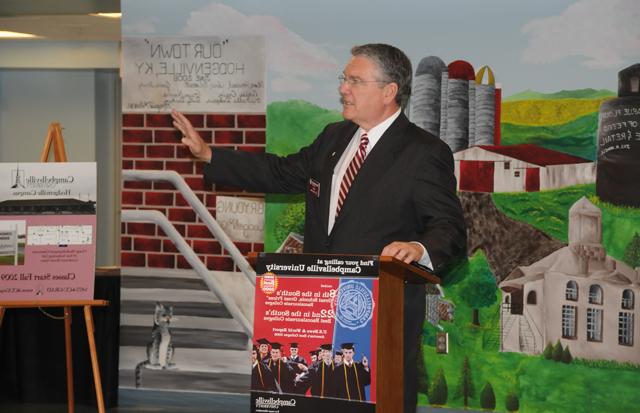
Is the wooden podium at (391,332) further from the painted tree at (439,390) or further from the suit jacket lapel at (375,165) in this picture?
the painted tree at (439,390)

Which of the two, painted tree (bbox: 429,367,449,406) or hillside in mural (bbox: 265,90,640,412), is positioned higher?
hillside in mural (bbox: 265,90,640,412)

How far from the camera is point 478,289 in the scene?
5.60m

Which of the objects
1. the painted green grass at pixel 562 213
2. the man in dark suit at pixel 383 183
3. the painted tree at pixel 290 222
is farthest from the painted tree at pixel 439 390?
the man in dark suit at pixel 383 183

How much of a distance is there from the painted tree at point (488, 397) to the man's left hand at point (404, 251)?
2.64m

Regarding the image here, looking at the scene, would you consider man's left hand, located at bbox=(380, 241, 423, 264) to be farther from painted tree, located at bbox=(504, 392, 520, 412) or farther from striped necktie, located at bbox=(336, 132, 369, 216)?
painted tree, located at bbox=(504, 392, 520, 412)

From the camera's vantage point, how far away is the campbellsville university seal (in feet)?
9.66

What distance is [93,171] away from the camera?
514 centimetres

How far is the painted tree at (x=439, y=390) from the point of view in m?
5.68

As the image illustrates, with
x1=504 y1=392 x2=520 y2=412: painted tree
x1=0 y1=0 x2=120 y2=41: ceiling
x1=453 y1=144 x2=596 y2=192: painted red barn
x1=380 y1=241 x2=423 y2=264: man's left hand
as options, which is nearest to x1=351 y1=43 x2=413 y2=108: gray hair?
x1=380 y1=241 x2=423 y2=264: man's left hand

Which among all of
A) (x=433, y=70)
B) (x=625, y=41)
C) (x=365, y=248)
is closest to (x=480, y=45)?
(x=433, y=70)

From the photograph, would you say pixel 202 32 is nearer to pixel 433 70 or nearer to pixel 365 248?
pixel 433 70

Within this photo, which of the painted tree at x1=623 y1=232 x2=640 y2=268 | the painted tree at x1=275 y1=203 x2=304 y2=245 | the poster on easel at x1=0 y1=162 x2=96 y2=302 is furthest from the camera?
the painted tree at x1=275 y1=203 x2=304 y2=245

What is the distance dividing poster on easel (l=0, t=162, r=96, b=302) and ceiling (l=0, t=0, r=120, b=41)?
93.9 inches

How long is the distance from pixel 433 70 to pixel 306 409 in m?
3.17
